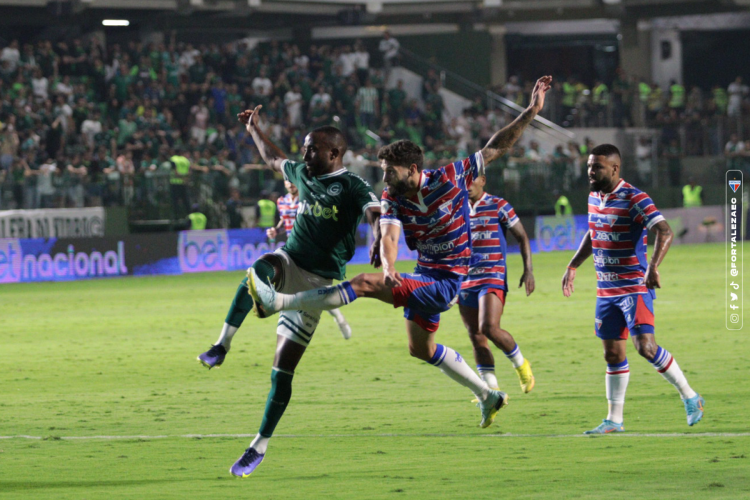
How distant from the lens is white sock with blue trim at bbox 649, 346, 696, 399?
27.1 ft

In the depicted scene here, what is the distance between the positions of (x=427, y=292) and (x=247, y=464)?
161 cm

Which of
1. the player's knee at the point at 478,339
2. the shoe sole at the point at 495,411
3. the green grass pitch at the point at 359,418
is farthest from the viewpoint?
the player's knee at the point at 478,339

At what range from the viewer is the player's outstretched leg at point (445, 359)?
7875 mm

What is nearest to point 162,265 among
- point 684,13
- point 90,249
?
point 90,249

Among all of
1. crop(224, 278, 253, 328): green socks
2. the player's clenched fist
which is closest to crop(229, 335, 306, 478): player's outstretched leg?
crop(224, 278, 253, 328): green socks

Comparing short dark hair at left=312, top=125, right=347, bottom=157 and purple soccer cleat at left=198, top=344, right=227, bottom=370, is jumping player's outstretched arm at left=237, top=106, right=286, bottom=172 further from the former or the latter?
purple soccer cleat at left=198, top=344, right=227, bottom=370

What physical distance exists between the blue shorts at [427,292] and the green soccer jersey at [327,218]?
0.45 m

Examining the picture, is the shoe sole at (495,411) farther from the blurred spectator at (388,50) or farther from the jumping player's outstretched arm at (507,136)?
the blurred spectator at (388,50)

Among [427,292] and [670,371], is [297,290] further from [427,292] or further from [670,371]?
[670,371]

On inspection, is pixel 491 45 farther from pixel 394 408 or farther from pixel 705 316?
pixel 394 408

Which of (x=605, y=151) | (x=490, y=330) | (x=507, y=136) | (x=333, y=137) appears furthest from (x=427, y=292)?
(x=490, y=330)

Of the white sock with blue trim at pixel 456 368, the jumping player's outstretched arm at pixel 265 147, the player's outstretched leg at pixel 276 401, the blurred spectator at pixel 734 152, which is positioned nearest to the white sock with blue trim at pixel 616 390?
the white sock with blue trim at pixel 456 368

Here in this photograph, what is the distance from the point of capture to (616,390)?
8.16 m

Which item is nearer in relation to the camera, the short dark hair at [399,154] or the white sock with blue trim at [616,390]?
the short dark hair at [399,154]
